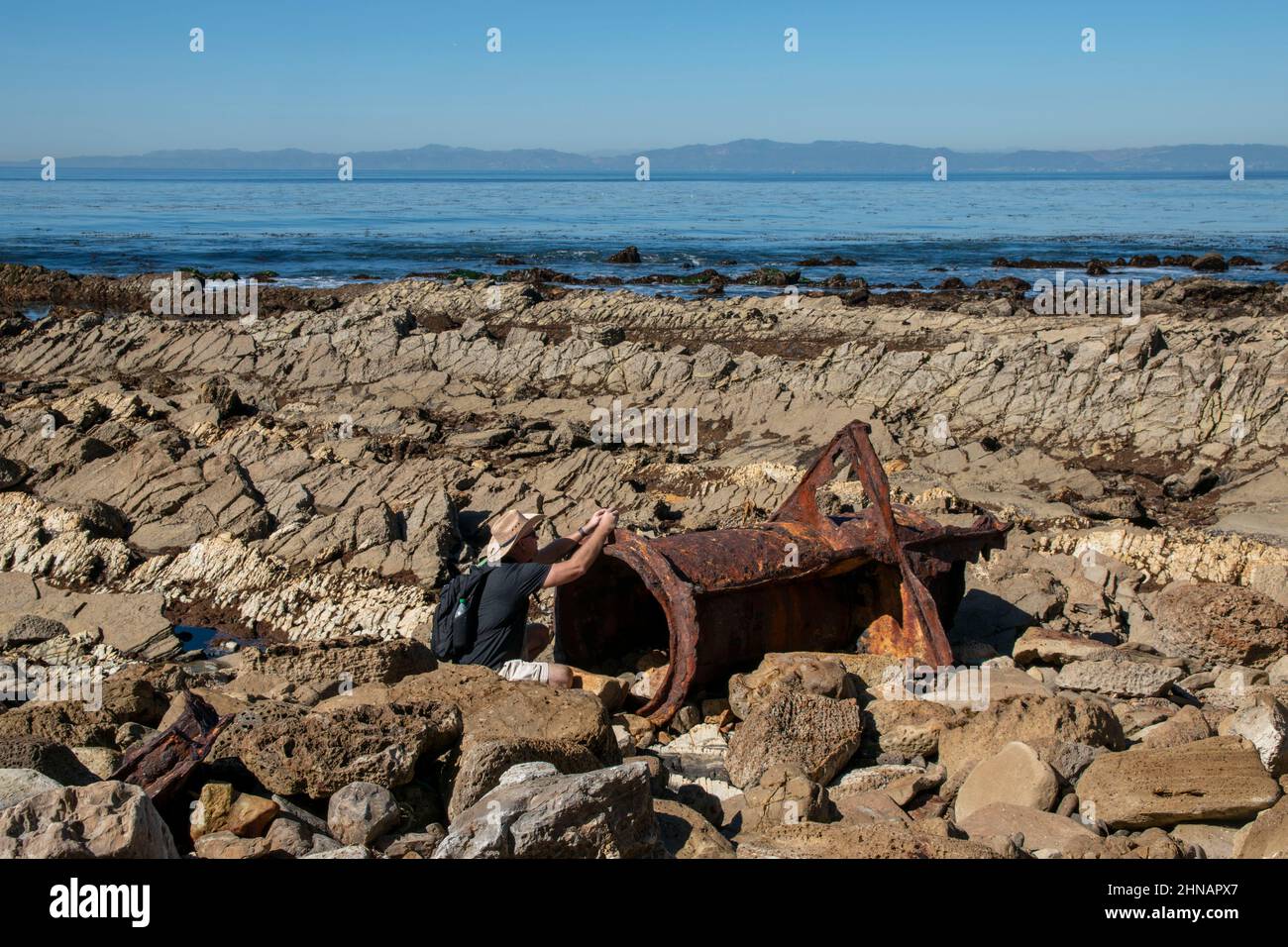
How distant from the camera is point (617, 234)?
49406 millimetres

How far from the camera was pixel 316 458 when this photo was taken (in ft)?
37.5

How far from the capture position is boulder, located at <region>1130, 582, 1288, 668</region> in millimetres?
6910

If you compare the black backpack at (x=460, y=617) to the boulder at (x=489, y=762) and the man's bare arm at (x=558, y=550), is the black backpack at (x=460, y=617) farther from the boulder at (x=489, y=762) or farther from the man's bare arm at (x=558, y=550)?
the boulder at (x=489, y=762)

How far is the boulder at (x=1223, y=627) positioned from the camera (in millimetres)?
6910

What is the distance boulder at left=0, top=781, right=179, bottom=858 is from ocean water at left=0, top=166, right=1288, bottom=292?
1104 inches

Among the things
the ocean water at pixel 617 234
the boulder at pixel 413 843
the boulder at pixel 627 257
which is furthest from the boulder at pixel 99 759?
the boulder at pixel 627 257

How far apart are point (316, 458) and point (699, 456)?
387 cm

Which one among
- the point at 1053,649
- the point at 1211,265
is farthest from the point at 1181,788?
the point at 1211,265

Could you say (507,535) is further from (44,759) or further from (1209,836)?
(1209,836)

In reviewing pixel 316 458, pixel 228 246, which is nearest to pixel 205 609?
pixel 316 458

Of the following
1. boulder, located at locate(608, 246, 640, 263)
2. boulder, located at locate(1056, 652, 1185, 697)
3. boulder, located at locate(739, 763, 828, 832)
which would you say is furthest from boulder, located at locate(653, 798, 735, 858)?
boulder, located at locate(608, 246, 640, 263)

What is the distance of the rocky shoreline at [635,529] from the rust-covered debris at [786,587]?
0.90 ft

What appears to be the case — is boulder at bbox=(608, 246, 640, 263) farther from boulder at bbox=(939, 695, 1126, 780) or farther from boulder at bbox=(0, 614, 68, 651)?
boulder at bbox=(939, 695, 1126, 780)
